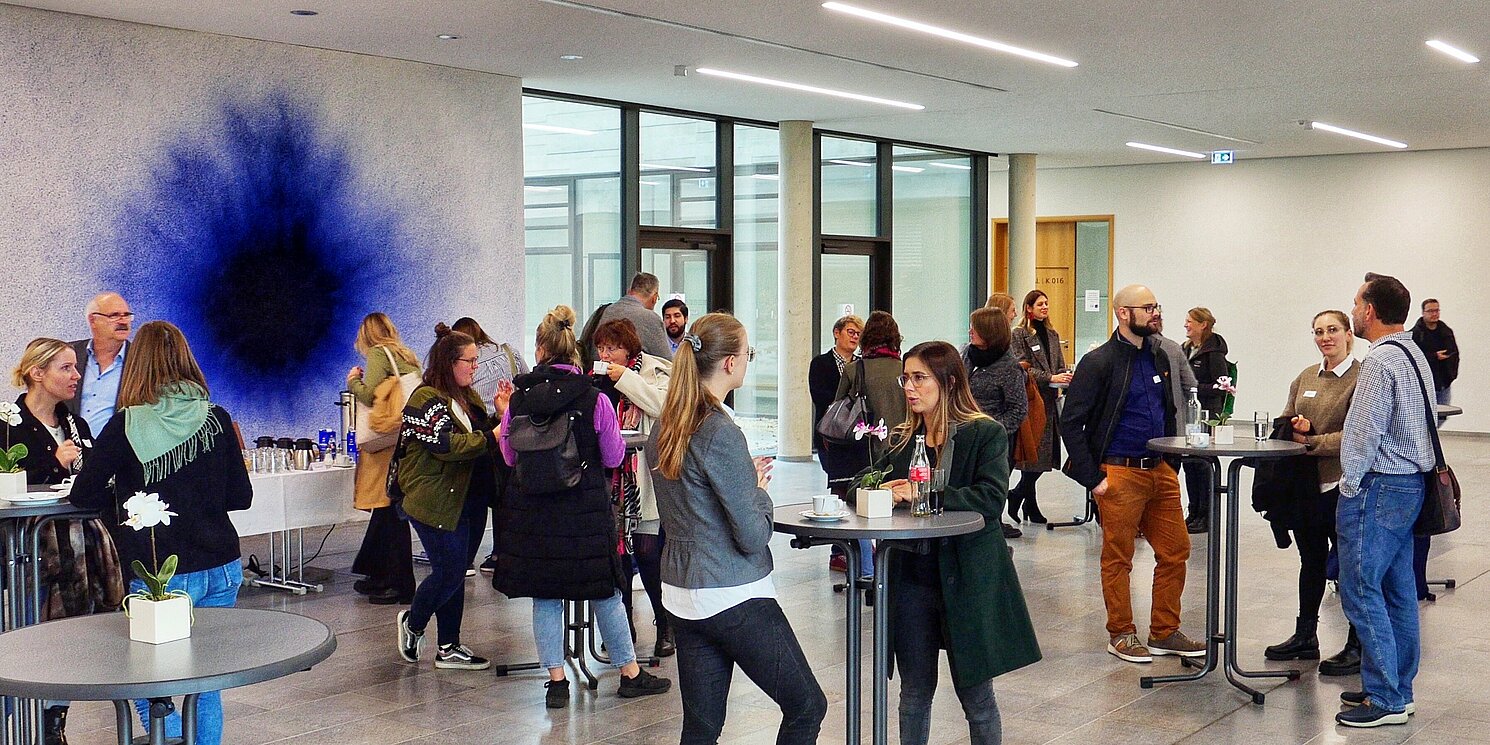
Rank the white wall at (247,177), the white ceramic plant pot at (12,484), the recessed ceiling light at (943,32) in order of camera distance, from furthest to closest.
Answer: the recessed ceiling light at (943,32)
the white wall at (247,177)
the white ceramic plant pot at (12,484)

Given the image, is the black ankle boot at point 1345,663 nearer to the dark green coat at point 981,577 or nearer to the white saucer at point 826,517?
the dark green coat at point 981,577

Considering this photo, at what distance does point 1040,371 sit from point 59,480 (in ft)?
19.9

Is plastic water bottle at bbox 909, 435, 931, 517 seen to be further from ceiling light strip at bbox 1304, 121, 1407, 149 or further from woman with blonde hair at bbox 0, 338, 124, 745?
ceiling light strip at bbox 1304, 121, 1407, 149

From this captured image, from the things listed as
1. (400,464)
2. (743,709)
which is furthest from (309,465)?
(743,709)

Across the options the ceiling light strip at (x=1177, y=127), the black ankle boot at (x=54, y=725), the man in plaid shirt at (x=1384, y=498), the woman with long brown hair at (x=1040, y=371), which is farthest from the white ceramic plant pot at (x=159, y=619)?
the ceiling light strip at (x=1177, y=127)

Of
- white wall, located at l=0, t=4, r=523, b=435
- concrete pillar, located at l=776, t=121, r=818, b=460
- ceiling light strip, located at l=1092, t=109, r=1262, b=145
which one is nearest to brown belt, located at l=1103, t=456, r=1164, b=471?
white wall, located at l=0, t=4, r=523, b=435

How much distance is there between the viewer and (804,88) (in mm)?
10719

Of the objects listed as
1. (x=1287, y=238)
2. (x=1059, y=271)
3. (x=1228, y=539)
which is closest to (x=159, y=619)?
(x=1228, y=539)

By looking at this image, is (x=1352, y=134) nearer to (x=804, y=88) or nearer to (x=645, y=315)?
(x=804, y=88)

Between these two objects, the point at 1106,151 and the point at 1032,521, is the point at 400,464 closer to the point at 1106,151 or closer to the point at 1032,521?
the point at 1032,521

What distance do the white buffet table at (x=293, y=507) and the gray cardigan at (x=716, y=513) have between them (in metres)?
4.09

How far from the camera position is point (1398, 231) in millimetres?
16094

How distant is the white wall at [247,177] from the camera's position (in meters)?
7.57

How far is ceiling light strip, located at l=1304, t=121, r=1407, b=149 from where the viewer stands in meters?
13.5
